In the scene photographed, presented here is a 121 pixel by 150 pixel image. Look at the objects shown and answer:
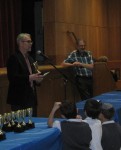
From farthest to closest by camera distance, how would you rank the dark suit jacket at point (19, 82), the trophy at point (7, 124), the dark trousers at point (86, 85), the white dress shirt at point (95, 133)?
the dark trousers at point (86, 85), the dark suit jacket at point (19, 82), the white dress shirt at point (95, 133), the trophy at point (7, 124)

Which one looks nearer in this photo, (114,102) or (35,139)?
(35,139)

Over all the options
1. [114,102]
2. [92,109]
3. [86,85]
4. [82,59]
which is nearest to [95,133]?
[92,109]

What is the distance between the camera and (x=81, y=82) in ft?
23.2

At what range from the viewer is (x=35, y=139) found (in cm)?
261

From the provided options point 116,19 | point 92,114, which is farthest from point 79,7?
point 92,114

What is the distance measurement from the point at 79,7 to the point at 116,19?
7.10ft

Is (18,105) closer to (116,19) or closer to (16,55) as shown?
(16,55)

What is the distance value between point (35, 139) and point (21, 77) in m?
1.68

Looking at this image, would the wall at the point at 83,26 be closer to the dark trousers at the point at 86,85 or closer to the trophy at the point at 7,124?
the dark trousers at the point at 86,85

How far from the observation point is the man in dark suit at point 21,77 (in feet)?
13.9

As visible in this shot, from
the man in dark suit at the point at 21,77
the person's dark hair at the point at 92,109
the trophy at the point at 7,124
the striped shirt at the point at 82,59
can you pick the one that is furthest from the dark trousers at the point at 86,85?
the trophy at the point at 7,124

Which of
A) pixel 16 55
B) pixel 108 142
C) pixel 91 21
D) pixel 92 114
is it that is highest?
pixel 91 21

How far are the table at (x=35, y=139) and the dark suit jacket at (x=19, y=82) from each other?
1201mm

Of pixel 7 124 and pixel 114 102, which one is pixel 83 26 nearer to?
pixel 114 102
